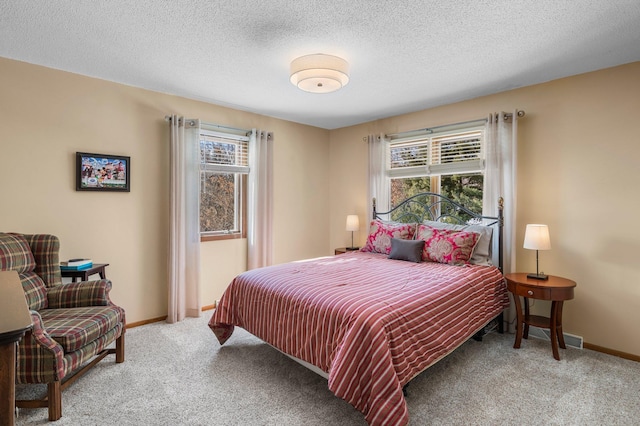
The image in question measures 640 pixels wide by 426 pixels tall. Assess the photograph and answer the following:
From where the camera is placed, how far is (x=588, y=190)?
3.08 m

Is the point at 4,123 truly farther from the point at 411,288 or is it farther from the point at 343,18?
the point at 411,288

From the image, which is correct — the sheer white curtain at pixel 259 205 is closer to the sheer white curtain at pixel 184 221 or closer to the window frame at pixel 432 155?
the sheer white curtain at pixel 184 221

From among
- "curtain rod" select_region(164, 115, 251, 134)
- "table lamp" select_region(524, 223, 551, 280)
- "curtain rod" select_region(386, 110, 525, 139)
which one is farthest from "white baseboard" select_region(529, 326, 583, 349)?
"curtain rod" select_region(164, 115, 251, 134)

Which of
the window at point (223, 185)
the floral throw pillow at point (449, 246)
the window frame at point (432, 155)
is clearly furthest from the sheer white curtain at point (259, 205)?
the floral throw pillow at point (449, 246)

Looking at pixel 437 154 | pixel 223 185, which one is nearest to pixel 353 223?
pixel 437 154

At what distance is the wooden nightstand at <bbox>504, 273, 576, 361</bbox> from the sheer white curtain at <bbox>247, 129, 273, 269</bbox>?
2934mm

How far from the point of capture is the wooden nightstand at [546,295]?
2777 mm

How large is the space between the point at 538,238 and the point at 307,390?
2.42 m

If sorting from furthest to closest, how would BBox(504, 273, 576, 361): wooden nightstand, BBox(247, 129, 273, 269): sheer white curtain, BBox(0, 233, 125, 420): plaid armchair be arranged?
BBox(247, 129, 273, 269): sheer white curtain → BBox(504, 273, 576, 361): wooden nightstand → BBox(0, 233, 125, 420): plaid armchair

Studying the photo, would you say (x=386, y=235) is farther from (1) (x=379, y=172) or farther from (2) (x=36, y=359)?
Result: (2) (x=36, y=359)

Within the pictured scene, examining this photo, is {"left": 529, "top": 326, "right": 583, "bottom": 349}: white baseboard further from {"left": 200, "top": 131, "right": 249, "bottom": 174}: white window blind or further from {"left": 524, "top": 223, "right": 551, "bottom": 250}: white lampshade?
{"left": 200, "top": 131, "right": 249, "bottom": 174}: white window blind

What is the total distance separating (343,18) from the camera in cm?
220

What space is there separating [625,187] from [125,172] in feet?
16.0

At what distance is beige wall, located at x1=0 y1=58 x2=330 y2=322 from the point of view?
2.89 meters
